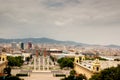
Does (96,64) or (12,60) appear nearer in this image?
(96,64)

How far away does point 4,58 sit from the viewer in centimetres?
9388

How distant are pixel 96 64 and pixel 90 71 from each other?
481 cm

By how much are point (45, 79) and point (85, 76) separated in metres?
8.19

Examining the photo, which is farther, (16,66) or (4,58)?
(16,66)

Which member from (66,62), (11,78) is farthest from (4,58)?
(11,78)

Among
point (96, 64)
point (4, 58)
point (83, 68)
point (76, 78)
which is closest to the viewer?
point (96, 64)

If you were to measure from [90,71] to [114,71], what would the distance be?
16.6 metres

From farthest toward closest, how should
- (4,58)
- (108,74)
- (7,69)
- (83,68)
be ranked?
(4,58), (7,69), (83,68), (108,74)

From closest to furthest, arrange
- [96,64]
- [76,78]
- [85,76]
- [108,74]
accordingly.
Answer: [108,74] < [96,64] < [76,78] < [85,76]

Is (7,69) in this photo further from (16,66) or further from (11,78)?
(16,66)

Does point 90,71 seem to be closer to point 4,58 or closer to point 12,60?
point 4,58

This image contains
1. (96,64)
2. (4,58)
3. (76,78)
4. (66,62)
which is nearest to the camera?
(96,64)

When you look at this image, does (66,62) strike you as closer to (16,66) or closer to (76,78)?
(16,66)

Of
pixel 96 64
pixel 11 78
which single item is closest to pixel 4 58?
pixel 11 78
